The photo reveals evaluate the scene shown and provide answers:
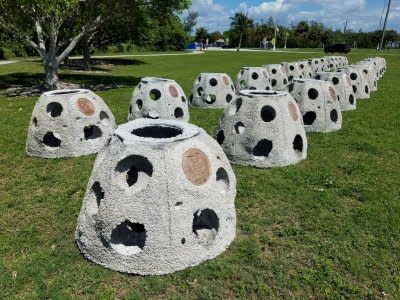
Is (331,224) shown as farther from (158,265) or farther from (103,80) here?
(103,80)

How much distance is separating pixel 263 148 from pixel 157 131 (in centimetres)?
373

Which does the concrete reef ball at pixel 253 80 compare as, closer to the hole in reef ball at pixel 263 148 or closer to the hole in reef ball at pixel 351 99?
the hole in reef ball at pixel 351 99

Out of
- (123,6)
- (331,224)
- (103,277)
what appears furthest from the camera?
(123,6)

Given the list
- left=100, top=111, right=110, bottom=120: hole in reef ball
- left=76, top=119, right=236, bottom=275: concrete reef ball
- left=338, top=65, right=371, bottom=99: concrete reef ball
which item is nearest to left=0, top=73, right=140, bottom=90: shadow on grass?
left=338, top=65, right=371, bottom=99: concrete reef ball

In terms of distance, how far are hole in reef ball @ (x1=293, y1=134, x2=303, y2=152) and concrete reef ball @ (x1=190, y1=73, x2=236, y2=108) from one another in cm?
671

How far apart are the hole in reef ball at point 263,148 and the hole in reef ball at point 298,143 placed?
0.76 meters

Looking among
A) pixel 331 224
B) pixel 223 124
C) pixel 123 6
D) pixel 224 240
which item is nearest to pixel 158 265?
pixel 224 240

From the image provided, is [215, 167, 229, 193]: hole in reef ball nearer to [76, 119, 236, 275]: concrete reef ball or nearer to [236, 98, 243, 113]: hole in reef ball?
[76, 119, 236, 275]: concrete reef ball

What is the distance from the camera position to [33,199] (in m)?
7.81

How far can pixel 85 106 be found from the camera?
10.1m

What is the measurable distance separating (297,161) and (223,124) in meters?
2.00

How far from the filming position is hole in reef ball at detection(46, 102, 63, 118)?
9.98m

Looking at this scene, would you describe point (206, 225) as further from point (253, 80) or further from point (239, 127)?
point (253, 80)

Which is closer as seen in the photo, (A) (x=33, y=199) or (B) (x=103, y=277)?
(B) (x=103, y=277)
